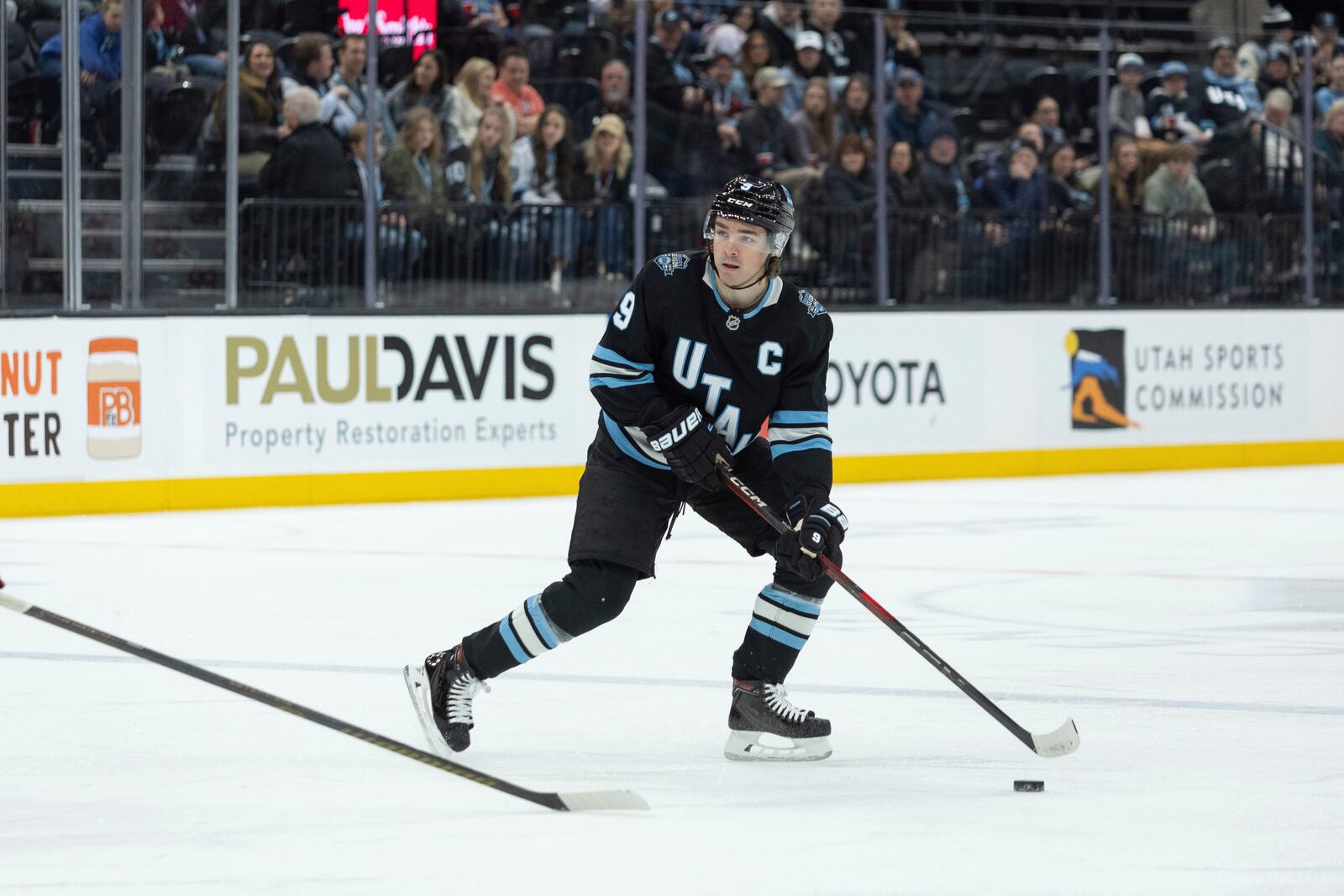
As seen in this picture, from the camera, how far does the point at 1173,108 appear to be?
1148cm

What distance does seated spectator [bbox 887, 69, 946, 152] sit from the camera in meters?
10.7

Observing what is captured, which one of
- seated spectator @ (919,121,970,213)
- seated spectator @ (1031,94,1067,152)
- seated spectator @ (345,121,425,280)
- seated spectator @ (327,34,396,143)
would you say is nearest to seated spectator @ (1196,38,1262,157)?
seated spectator @ (1031,94,1067,152)

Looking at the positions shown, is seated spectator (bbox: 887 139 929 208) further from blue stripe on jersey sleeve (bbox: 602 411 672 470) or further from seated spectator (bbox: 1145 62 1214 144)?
blue stripe on jersey sleeve (bbox: 602 411 672 470)

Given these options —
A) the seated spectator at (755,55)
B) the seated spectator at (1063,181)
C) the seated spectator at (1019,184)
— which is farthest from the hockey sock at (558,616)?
the seated spectator at (1063,181)

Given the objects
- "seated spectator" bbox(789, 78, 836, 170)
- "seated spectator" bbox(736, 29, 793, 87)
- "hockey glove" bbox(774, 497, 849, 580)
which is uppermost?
"seated spectator" bbox(736, 29, 793, 87)

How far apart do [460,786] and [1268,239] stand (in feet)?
30.1

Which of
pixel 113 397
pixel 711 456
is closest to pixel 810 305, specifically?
pixel 711 456

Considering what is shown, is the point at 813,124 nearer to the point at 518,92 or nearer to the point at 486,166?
the point at 518,92

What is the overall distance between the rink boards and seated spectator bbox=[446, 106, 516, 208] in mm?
596

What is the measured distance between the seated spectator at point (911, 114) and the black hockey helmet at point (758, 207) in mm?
7008

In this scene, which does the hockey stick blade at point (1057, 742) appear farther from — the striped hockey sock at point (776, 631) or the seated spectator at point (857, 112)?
the seated spectator at point (857, 112)

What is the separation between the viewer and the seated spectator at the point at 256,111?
896cm

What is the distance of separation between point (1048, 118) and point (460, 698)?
8.21 m

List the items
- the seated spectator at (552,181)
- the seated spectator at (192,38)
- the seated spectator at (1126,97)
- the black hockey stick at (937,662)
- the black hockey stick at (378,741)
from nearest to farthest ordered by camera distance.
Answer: the black hockey stick at (378,741)
the black hockey stick at (937,662)
the seated spectator at (192,38)
the seated spectator at (552,181)
the seated spectator at (1126,97)
